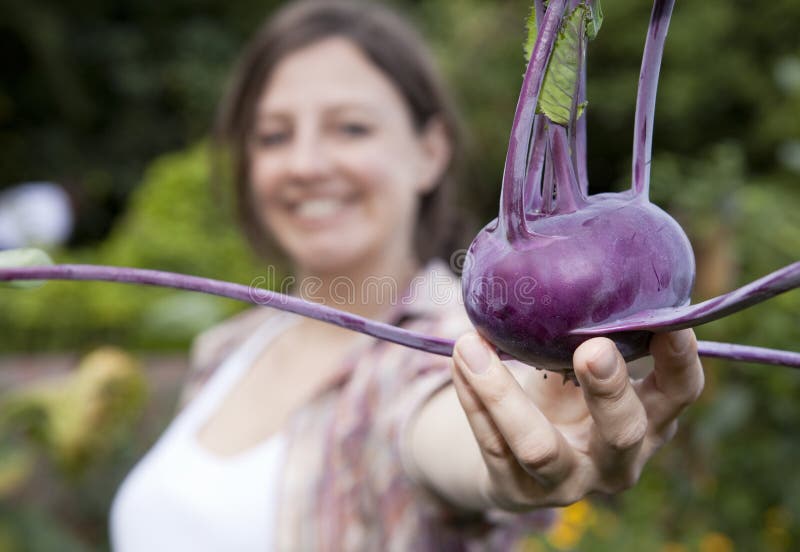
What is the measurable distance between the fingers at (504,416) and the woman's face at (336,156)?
36.1 inches

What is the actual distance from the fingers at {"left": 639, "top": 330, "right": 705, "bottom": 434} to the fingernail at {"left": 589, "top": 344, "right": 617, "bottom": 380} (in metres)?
0.07

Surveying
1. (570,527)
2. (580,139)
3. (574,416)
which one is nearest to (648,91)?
(580,139)

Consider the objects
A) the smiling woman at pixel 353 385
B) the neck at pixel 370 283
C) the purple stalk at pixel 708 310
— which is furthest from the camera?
the neck at pixel 370 283

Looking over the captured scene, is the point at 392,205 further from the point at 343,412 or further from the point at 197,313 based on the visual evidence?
the point at 197,313

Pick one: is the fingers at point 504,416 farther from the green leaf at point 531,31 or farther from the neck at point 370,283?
the neck at point 370,283

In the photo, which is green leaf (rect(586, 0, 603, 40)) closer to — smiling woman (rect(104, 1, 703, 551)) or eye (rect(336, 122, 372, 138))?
smiling woman (rect(104, 1, 703, 551))

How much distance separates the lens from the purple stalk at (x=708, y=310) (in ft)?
1.28

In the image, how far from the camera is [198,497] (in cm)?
132

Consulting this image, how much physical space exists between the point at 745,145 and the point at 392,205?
3.60 m

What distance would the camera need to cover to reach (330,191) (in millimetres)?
1482

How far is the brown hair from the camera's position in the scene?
157 centimetres

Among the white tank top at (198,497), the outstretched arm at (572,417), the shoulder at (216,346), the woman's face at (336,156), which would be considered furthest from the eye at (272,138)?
the outstretched arm at (572,417)

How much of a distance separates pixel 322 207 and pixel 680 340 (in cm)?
103

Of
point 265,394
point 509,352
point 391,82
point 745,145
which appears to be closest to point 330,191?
point 391,82
